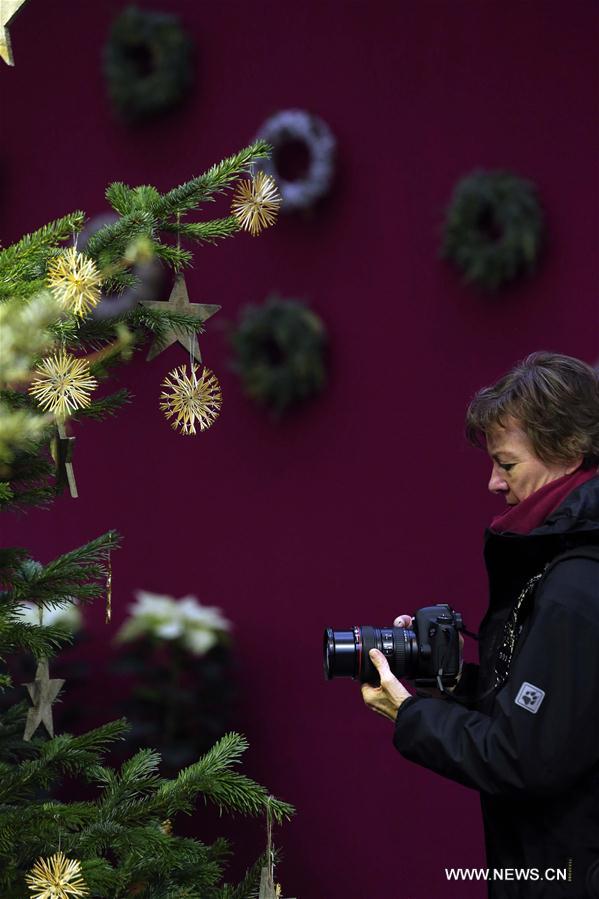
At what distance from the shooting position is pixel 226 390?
338cm

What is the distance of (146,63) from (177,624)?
169cm

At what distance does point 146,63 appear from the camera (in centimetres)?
349

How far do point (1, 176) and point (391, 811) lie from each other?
230 centimetres

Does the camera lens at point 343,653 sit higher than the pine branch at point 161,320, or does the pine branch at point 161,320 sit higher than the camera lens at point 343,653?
the pine branch at point 161,320

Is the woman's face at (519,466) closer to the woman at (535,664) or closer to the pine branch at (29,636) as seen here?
the woman at (535,664)

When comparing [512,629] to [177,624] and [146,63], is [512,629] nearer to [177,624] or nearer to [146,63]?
[177,624]

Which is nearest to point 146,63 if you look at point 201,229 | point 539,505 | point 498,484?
point 201,229

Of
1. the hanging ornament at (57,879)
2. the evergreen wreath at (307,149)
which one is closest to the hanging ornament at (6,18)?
the hanging ornament at (57,879)

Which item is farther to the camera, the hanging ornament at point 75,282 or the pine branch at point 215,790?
the pine branch at point 215,790

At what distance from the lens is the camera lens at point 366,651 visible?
1.69 metres

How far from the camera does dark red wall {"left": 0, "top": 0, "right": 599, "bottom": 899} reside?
3.01 meters

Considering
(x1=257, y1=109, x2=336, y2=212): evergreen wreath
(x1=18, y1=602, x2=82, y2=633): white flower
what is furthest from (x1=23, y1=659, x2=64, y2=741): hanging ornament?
(x1=257, y1=109, x2=336, y2=212): evergreen wreath

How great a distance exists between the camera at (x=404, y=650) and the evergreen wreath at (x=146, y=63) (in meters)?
2.21

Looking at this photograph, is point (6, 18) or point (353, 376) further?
point (353, 376)
